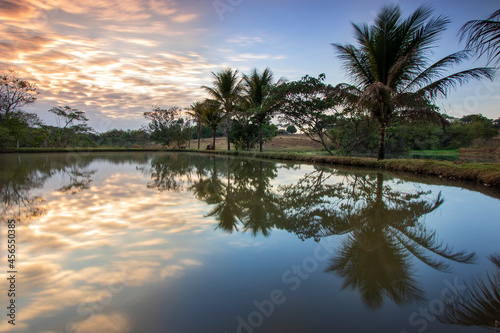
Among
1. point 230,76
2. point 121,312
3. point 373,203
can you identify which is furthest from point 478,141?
point 121,312

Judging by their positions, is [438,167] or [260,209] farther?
[438,167]

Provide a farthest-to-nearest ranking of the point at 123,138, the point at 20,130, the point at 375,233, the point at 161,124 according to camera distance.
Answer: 1. the point at 123,138
2. the point at 161,124
3. the point at 20,130
4. the point at 375,233

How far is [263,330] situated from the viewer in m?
1.41

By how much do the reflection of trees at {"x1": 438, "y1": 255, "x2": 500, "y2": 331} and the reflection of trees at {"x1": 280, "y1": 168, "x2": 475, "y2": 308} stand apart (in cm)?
19

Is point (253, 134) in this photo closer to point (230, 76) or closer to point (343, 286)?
point (230, 76)

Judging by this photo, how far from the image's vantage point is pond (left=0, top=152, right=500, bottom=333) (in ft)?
5.00

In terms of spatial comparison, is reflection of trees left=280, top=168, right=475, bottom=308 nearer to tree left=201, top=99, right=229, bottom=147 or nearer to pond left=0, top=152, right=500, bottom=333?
pond left=0, top=152, right=500, bottom=333

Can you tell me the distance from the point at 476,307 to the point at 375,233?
4.45ft

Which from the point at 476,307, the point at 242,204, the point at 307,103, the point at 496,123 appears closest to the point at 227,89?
the point at 307,103

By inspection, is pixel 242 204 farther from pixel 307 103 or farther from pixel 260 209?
pixel 307 103

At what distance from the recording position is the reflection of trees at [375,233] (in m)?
1.94

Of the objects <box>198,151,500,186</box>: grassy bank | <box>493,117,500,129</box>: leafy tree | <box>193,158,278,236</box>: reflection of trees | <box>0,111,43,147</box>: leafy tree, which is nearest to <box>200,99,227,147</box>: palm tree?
<box>198,151,500,186</box>: grassy bank

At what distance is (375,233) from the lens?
3.00 m

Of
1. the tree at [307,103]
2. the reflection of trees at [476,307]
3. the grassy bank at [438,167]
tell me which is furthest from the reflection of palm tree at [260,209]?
the tree at [307,103]
